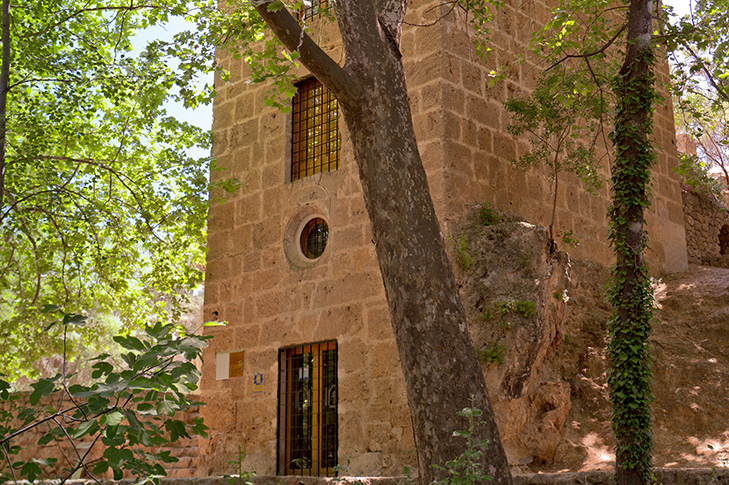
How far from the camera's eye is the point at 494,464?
4.59 metres

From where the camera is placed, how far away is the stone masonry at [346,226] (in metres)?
8.03

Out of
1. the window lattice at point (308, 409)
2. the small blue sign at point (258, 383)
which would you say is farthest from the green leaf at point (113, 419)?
the small blue sign at point (258, 383)

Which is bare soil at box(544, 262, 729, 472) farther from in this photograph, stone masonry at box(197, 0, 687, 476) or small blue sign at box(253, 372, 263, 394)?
small blue sign at box(253, 372, 263, 394)

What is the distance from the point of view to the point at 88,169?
38.3 ft

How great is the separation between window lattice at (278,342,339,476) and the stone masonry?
0.14m

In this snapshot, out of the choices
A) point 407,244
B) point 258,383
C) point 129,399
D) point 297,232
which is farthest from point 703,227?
point 129,399

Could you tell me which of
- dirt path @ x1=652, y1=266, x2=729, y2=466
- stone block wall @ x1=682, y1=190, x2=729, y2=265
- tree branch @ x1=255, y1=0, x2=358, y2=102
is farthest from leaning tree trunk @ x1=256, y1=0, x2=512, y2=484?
stone block wall @ x1=682, y1=190, x2=729, y2=265

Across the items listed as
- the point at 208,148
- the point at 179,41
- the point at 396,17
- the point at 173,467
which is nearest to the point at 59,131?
the point at 208,148

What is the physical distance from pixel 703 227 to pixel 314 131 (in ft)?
23.7

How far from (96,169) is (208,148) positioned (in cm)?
203

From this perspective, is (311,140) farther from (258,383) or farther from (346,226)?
(258,383)

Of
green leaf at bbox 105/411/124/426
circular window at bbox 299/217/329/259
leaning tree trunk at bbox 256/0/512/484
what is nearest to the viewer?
green leaf at bbox 105/411/124/426

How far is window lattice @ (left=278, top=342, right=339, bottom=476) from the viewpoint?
8.42m

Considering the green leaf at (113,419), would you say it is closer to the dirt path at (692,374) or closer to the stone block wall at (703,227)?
the dirt path at (692,374)
